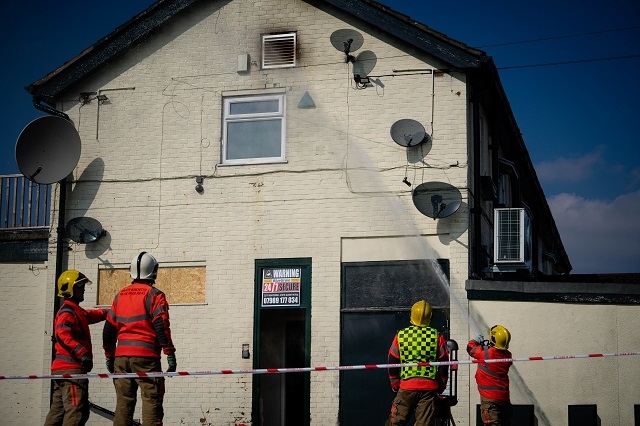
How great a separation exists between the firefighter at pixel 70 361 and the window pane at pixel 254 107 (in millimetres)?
7074

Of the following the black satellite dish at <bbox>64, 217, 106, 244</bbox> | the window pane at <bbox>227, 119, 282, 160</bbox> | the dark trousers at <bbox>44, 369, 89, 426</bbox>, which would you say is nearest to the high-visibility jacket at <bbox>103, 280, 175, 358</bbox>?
the dark trousers at <bbox>44, 369, 89, 426</bbox>

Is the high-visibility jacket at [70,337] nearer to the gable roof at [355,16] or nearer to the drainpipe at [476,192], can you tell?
the drainpipe at [476,192]

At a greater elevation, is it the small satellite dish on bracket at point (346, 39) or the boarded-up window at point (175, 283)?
the small satellite dish on bracket at point (346, 39)

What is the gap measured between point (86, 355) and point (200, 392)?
235 inches

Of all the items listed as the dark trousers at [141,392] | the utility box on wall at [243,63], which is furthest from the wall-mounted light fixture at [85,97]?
the dark trousers at [141,392]

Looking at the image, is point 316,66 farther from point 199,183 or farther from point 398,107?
point 199,183

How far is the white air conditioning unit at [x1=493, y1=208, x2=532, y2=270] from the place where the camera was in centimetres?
1619

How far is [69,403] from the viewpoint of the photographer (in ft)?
35.1

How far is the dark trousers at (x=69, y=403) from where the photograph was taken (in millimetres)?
10695

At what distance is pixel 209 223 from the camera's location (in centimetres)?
1706

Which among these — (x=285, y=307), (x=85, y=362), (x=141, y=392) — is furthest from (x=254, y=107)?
(x=141, y=392)

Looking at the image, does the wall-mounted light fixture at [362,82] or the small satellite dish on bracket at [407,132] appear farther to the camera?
the wall-mounted light fixture at [362,82]

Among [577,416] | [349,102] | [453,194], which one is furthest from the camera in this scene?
[349,102]

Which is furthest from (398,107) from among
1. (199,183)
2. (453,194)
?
(199,183)
